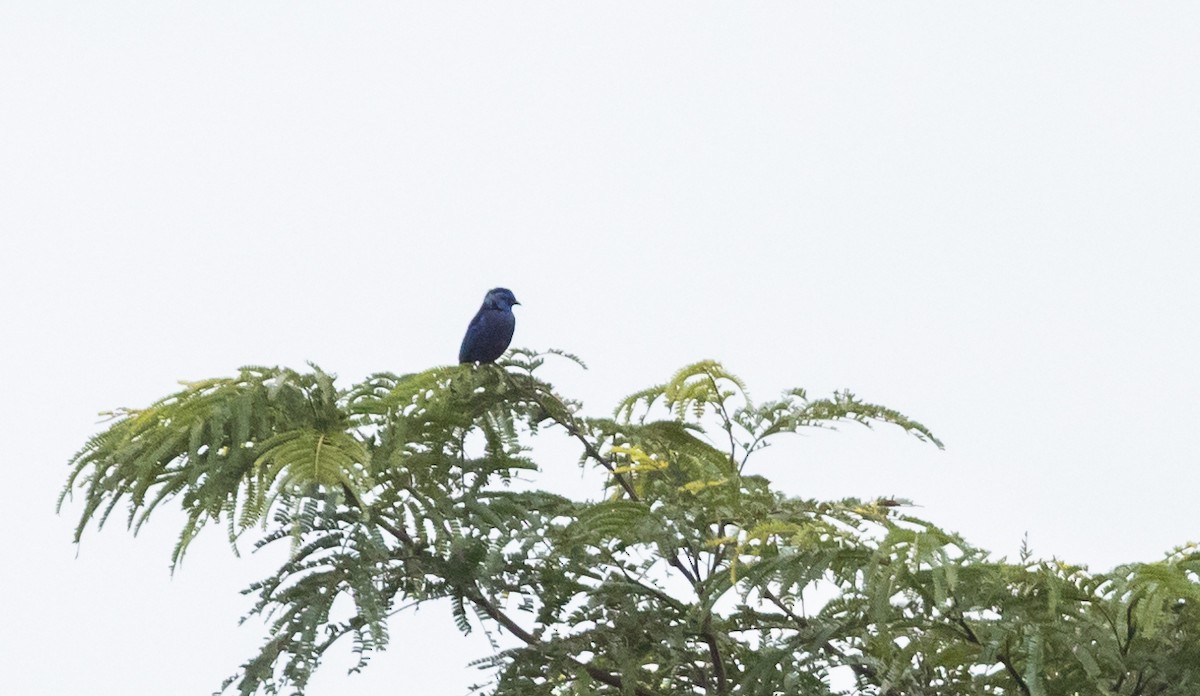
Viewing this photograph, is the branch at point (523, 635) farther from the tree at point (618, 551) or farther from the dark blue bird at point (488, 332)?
the dark blue bird at point (488, 332)

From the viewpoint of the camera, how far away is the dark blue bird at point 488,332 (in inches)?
384

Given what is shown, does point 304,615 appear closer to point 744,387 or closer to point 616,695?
point 616,695

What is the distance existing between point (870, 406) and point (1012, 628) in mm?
1066

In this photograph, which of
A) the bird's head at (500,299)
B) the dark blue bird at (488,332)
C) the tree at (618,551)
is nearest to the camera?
the tree at (618,551)

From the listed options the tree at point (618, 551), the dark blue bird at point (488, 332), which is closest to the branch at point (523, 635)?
the tree at point (618, 551)

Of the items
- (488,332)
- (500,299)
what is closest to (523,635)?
(488,332)

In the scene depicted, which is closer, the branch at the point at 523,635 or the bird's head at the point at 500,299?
the branch at the point at 523,635

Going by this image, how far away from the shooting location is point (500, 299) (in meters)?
10.1

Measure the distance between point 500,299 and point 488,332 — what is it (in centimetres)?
47

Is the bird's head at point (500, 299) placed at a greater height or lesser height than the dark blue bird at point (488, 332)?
greater

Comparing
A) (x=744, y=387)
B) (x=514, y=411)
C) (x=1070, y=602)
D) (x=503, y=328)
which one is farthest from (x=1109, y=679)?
(x=503, y=328)

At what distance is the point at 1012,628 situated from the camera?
15.4ft

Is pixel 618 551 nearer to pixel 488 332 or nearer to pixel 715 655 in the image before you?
pixel 715 655

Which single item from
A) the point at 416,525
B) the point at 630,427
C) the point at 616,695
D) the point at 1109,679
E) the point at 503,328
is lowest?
the point at 1109,679
